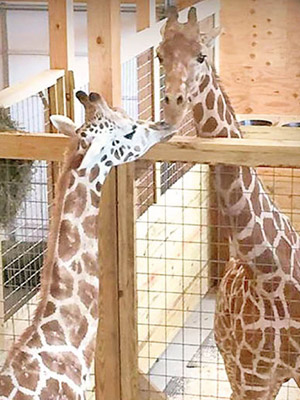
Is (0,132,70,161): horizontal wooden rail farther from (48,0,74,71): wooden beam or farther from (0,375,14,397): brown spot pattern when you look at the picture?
(48,0,74,71): wooden beam

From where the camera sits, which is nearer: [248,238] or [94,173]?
[94,173]

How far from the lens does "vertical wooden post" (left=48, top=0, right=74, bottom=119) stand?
11.4ft

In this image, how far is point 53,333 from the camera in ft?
7.64

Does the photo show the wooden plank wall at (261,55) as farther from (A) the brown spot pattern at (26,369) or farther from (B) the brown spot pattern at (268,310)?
(A) the brown spot pattern at (26,369)

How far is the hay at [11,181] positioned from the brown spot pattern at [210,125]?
0.58 meters

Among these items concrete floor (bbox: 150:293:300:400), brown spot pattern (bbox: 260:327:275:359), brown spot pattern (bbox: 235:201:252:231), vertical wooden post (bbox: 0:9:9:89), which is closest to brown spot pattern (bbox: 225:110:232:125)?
brown spot pattern (bbox: 235:201:252:231)

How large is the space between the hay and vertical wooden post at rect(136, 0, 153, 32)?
112cm

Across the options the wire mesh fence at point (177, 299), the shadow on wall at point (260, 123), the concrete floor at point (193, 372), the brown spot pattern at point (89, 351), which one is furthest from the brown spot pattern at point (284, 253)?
the shadow on wall at point (260, 123)

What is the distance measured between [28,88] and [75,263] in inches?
45.2

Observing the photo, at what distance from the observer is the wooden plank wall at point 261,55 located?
5.07 meters

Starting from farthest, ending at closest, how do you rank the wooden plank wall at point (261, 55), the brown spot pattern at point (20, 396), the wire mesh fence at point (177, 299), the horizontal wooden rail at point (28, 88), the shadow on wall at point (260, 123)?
the wooden plank wall at point (261, 55), the shadow on wall at point (260, 123), the wire mesh fence at point (177, 299), the horizontal wooden rail at point (28, 88), the brown spot pattern at point (20, 396)

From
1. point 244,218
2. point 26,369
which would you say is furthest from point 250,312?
point 26,369

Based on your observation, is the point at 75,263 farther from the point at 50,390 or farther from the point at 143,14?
the point at 143,14

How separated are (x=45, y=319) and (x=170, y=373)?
191 centimetres
